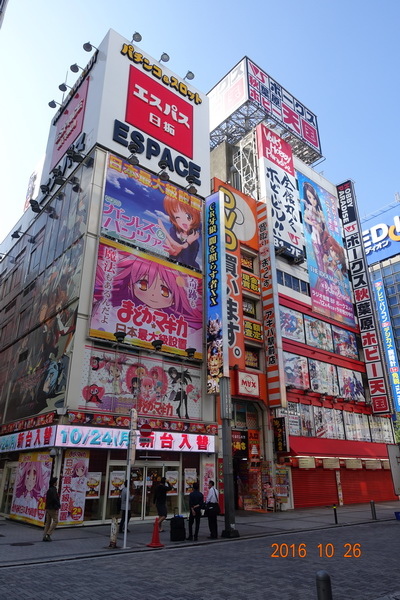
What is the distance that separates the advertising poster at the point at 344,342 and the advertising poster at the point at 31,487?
2271 centimetres

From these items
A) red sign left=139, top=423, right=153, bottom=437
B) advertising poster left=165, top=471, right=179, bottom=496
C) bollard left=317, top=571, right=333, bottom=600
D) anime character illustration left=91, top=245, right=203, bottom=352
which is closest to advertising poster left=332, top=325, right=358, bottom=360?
anime character illustration left=91, top=245, right=203, bottom=352

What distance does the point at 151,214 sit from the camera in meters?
24.0

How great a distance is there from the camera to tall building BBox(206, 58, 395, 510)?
25.2 metres

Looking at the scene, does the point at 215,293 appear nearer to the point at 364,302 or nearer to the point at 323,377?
the point at 323,377

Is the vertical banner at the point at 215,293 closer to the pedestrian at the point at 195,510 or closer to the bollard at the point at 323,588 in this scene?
the pedestrian at the point at 195,510

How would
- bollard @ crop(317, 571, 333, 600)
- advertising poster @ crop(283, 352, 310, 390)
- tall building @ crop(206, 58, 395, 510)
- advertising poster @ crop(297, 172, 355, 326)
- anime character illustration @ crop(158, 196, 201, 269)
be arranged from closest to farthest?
bollard @ crop(317, 571, 333, 600)
anime character illustration @ crop(158, 196, 201, 269)
tall building @ crop(206, 58, 395, 510)
advertising poster @ crop(283, 352, 310, 390)
advertising poster @ crop(297, 172, 355, 326)

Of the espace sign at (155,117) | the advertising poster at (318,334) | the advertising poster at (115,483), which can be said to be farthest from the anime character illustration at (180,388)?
the espace sign at (155,117)

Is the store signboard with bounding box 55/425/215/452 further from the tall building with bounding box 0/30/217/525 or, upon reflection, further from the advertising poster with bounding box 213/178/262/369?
the advertising poster with bounding box 213/178/262/369

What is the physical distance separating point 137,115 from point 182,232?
26.4 ft

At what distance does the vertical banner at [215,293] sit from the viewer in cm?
2242

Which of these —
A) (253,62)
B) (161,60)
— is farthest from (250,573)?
(253,62)

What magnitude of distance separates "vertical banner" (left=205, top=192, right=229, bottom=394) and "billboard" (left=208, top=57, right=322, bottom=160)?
55.1ft

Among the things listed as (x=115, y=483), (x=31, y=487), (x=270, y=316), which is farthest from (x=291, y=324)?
(x=31, y=487)

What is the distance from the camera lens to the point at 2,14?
1541cm
